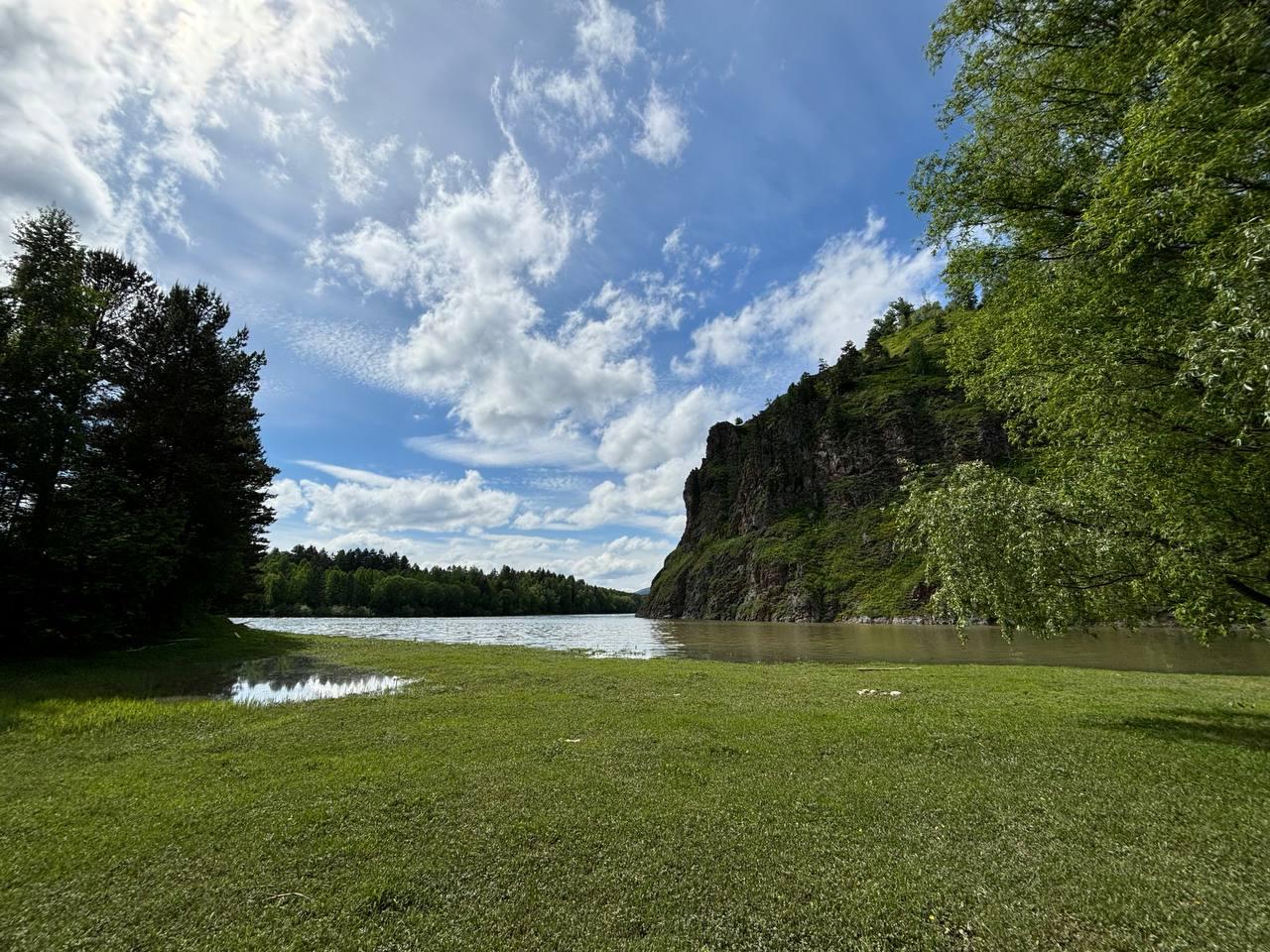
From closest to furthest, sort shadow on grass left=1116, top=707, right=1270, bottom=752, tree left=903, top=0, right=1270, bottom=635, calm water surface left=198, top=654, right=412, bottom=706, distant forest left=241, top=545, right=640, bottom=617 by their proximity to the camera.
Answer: tree left=903, top=0, right=1270, bottom=635 < shadow on grass left=1116, top=707, right=1270, bottom=752 < calm water surface left=198, top=654, right=412, bottom=706 < distant forest left=241, top=545, right=640, bottom=617

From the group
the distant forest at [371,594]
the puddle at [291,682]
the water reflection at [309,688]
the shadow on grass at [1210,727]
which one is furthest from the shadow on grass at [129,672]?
the distant forest at [371,594]

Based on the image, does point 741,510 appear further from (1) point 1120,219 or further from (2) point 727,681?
(1) point 1120,219

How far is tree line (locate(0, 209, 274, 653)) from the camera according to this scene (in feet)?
74.2

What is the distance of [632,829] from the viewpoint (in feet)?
22.9

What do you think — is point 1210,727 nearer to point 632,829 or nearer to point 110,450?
point 632,829

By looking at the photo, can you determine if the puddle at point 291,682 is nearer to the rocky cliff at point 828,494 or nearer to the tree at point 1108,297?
→ the tree at point 1108,297

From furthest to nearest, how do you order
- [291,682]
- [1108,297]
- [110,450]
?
[110,450]
[291,682]
[1108,297]

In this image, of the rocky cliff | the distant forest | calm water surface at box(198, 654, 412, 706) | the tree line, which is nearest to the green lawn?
calm water surface at box(198, 654, 412, 706)

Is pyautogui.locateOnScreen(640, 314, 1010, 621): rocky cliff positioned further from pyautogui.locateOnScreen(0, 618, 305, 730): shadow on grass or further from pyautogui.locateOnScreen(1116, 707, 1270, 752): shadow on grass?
pyautogui.locateOnScreen(0, 618, 305, 730): shadow on grass

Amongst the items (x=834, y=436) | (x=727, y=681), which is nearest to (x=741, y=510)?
(x=834, y=436)

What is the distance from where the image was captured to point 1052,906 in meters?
5.35

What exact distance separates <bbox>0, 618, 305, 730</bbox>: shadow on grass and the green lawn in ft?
10.2

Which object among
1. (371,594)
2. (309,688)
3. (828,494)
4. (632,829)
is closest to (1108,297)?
(632,829)

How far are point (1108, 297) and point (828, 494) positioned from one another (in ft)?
391
